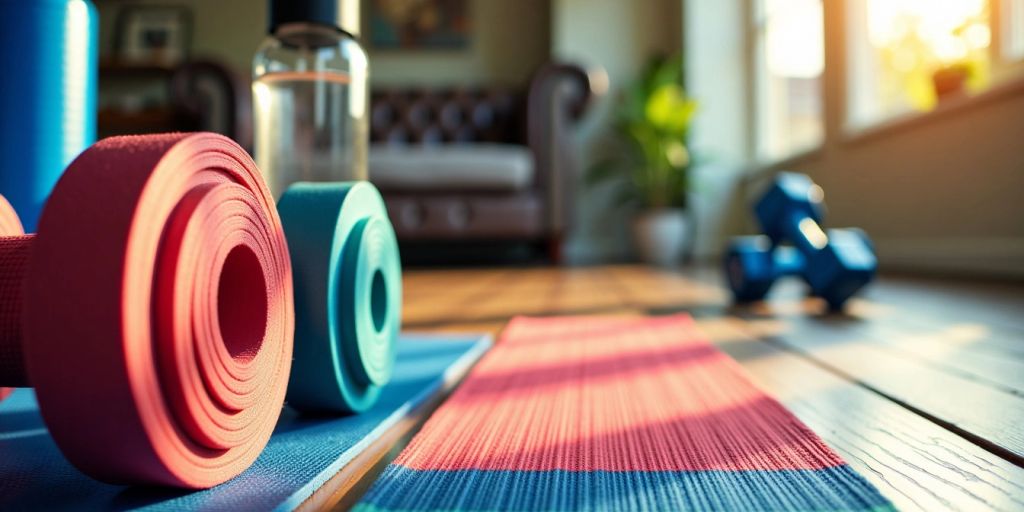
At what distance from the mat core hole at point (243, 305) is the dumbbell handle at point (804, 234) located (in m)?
1.20

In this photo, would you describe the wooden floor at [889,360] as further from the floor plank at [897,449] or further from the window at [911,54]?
the window at [911,54]

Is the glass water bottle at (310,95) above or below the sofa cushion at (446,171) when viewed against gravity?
below

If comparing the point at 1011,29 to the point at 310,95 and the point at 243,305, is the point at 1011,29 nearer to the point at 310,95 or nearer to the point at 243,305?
the point at 310,95

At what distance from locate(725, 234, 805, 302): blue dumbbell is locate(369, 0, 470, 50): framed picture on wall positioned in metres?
3.47

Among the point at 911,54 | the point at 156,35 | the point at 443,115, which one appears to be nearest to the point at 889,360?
the point at 911,54

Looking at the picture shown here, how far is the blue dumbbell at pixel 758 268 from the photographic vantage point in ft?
4.95

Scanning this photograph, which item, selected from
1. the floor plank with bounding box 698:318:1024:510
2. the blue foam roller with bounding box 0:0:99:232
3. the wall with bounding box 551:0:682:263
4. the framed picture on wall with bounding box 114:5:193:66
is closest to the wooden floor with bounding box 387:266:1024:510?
the floor plank with bounding box 698:318:1024:510

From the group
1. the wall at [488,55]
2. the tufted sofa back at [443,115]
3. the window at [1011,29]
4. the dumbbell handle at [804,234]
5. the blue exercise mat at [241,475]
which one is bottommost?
the blue exercise mat at [241,475]

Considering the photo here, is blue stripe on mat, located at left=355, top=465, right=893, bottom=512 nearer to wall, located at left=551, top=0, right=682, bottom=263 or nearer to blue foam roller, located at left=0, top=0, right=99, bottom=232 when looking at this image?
blue foam roller, located at left=0, top=0, right=99, bottom=232

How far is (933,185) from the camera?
223cm

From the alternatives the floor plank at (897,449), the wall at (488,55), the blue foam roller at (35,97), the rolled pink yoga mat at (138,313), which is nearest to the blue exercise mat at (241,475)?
the rolled pink yoga mat at (138,313)

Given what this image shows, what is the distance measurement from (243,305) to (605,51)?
13.7 ft

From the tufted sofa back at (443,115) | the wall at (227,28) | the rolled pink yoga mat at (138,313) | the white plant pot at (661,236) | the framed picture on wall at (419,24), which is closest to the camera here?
the rolled pink yoga mat at (138,313)

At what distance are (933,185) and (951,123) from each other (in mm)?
202
